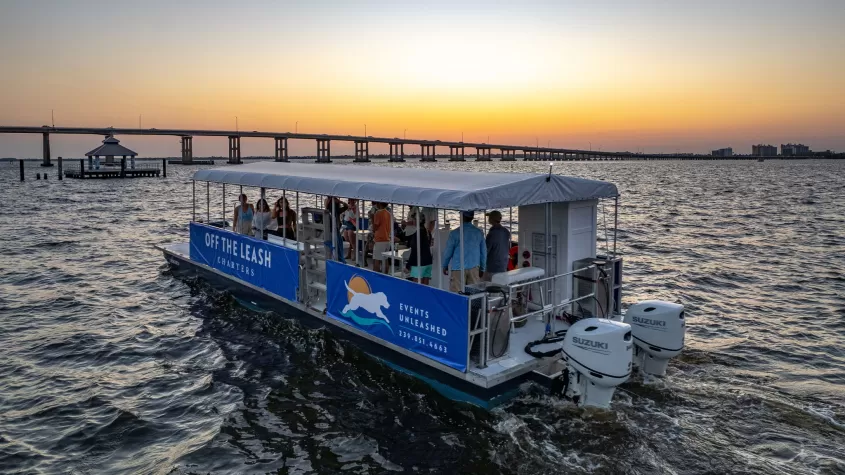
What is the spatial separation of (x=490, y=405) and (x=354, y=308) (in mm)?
3108

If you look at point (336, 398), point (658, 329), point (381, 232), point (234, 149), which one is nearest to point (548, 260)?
point (658, 329)

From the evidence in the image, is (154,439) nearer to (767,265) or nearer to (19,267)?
(19,267)

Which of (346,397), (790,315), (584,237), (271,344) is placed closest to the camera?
(346,397)

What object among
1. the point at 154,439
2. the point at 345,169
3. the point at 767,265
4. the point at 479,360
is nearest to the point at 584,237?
the point at 479,360

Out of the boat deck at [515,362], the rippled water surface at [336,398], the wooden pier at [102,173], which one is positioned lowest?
the rippled water surface at [336,398]

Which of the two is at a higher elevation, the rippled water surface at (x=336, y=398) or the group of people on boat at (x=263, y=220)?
the group of people on boat at (x=263, y=220)

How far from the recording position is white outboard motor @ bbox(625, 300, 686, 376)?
9445mm

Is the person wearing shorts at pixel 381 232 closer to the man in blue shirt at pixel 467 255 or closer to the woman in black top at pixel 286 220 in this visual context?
the man in blue shirt at pixel 467 255

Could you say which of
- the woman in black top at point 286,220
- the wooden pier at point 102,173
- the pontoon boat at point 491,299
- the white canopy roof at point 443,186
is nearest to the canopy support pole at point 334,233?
the pontoon boat at point 491,299

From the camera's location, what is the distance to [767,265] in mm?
22031

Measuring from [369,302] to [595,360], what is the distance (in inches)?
153

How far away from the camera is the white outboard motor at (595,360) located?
827 cm

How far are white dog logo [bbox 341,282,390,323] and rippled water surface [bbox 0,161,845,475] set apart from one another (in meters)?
1.09

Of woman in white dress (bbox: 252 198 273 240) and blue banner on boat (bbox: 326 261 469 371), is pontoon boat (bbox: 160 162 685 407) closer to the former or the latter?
blue banner on boat (bbox: 326 261 469 371)
